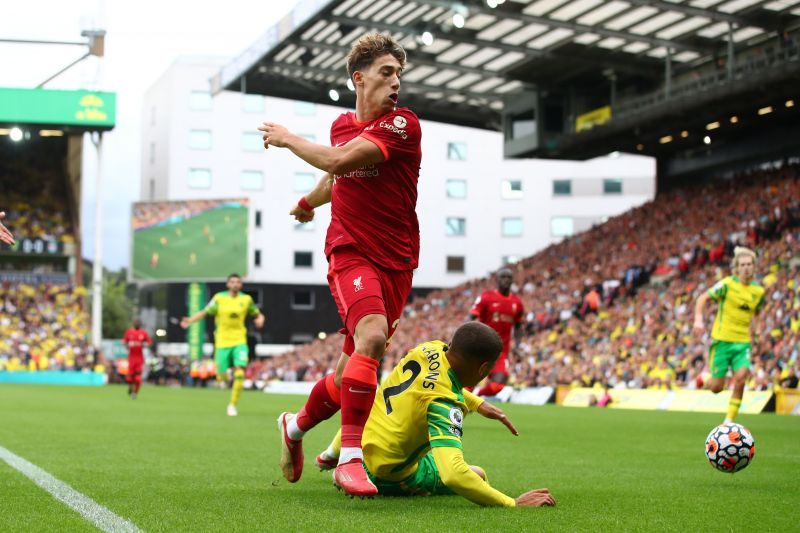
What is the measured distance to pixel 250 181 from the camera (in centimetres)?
6588

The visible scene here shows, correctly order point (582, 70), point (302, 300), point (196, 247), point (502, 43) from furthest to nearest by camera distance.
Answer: point (302, 300) → point (196, 247) → point (582, 70) → point (502, 43)

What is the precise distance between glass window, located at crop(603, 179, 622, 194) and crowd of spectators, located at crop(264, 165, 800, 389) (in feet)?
87.9

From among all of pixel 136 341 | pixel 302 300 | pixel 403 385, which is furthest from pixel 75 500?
pixel 302 300

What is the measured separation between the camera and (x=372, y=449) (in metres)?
5.53

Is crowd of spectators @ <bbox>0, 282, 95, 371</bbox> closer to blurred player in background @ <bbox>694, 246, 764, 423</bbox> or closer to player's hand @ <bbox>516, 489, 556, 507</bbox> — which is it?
→ blurred player in background @ <bbox>694, 246, 764, 423</bbox>

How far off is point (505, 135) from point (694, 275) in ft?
36.3

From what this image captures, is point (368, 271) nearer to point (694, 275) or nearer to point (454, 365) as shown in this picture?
point (454, 365)

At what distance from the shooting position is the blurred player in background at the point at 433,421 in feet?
16.2

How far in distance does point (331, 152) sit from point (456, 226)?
62.6m

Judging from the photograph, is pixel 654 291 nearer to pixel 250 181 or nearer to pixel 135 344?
pixel 135 344

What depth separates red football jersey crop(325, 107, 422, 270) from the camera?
559 centimetres

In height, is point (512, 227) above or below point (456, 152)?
below

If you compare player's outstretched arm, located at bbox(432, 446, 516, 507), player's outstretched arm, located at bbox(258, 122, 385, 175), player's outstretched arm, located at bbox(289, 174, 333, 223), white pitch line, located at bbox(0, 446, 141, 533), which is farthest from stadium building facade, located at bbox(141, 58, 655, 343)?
player's outstretched arm, located at bbox(432, 446, 516, 507)

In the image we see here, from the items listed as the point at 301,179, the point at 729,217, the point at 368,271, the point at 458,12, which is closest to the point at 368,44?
the point at 368,271
